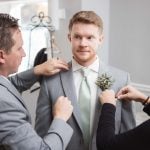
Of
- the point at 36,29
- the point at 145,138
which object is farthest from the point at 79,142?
the point at 36,29

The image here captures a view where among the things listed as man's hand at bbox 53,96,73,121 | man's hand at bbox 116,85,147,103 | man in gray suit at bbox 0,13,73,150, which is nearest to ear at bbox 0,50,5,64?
man in gray suit at bbox 0,13,73,150

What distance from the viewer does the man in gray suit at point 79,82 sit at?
1442 mm

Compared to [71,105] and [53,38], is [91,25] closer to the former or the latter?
[71,105]

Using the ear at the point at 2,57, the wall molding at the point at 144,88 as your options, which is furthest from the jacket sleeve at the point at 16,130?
the wall molding at the point at 144,88

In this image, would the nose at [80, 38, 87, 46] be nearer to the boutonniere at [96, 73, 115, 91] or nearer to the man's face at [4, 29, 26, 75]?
the boutonniere at [96, 73, 115, 91]

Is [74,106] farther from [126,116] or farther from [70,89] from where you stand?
[126,116]

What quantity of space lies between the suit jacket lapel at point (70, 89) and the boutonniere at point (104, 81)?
0.13 meters

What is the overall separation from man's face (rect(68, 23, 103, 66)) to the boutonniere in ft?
0.35

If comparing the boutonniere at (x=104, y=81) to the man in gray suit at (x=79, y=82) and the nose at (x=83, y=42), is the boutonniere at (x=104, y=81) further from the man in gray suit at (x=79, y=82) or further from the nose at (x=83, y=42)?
the nose at (x=83, y=42)

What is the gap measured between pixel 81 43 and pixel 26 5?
2151 mm

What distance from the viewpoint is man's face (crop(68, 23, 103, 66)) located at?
1.44m

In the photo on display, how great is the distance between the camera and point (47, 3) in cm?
323

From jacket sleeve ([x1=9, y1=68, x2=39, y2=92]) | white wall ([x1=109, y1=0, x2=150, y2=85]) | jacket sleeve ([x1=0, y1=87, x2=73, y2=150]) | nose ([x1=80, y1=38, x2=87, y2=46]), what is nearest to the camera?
jacket sleeve ([x1=0, y1=87, x2=73, y2=150])

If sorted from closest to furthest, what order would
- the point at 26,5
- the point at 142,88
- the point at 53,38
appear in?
the point at 142,88 → the point at 53,38 → the point at 26,5
